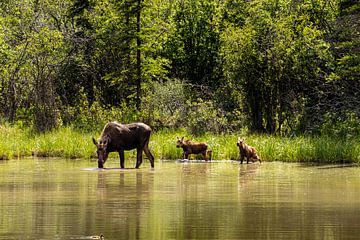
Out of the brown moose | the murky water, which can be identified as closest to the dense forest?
the brown moose

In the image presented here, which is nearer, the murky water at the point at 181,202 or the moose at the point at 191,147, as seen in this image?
the murky water at the point at 181,202

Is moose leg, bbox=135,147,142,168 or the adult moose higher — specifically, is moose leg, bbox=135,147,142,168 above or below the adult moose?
below

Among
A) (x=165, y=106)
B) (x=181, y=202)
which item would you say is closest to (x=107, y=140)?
(x=181, y=202)

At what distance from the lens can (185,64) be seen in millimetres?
44125

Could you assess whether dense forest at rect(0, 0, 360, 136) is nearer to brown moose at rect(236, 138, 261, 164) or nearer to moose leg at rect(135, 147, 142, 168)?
brown moose at rect(236, 138, 261, 164)

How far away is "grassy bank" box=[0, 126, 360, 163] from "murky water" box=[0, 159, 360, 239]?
2470 mm

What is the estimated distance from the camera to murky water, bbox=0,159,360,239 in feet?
42.2

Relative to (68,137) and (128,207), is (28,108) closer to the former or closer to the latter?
(68,137)

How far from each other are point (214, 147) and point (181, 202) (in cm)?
1392

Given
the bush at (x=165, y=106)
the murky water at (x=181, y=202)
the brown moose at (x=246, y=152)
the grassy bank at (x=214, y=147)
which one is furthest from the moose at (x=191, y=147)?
the bush at (x=165, y=106)

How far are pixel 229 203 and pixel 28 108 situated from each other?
2651 centimetres

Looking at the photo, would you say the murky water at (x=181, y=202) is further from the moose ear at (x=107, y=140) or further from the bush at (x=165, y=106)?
the bush at (x=165, y=106)

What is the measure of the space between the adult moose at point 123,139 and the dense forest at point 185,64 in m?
8.86

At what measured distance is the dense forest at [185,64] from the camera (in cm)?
3606
